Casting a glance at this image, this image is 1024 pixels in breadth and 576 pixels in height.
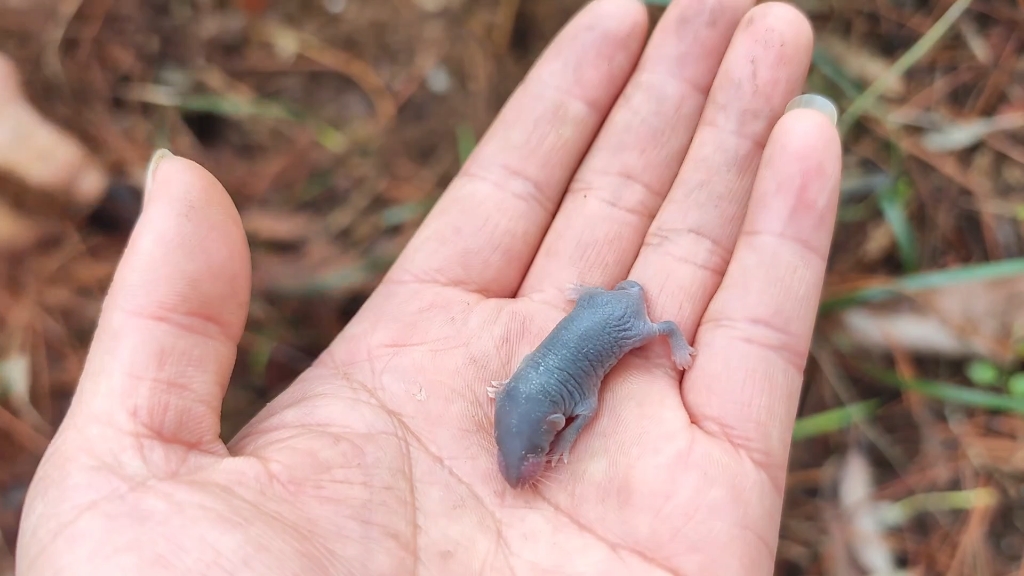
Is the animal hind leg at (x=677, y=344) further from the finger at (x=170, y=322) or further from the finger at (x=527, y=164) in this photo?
the finger at (x=170, y=322)

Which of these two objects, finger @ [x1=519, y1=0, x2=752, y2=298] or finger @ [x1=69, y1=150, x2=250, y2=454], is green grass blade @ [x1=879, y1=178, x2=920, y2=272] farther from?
finger @ [x1=69, y1=150, x2=250, y2=454]

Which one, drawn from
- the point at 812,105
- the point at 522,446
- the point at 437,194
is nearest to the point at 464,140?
the point at 437,194

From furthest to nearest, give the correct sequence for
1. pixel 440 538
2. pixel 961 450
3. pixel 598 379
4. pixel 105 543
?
pixel 961 450
pixel 598 379
pixel 440 538
pixel 105 543

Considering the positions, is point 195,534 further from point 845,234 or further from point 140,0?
point 140,0

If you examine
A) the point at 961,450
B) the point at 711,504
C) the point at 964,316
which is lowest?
the point at 961,450

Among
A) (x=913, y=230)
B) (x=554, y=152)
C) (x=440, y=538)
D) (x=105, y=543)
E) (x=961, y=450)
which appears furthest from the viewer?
(x=913, y=230)

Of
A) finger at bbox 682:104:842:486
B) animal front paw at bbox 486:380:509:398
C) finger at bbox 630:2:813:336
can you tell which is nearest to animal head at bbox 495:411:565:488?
animal front paw at bbox 486:380:509:398

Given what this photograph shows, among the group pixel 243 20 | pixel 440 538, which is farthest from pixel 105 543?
pixel 243 20
